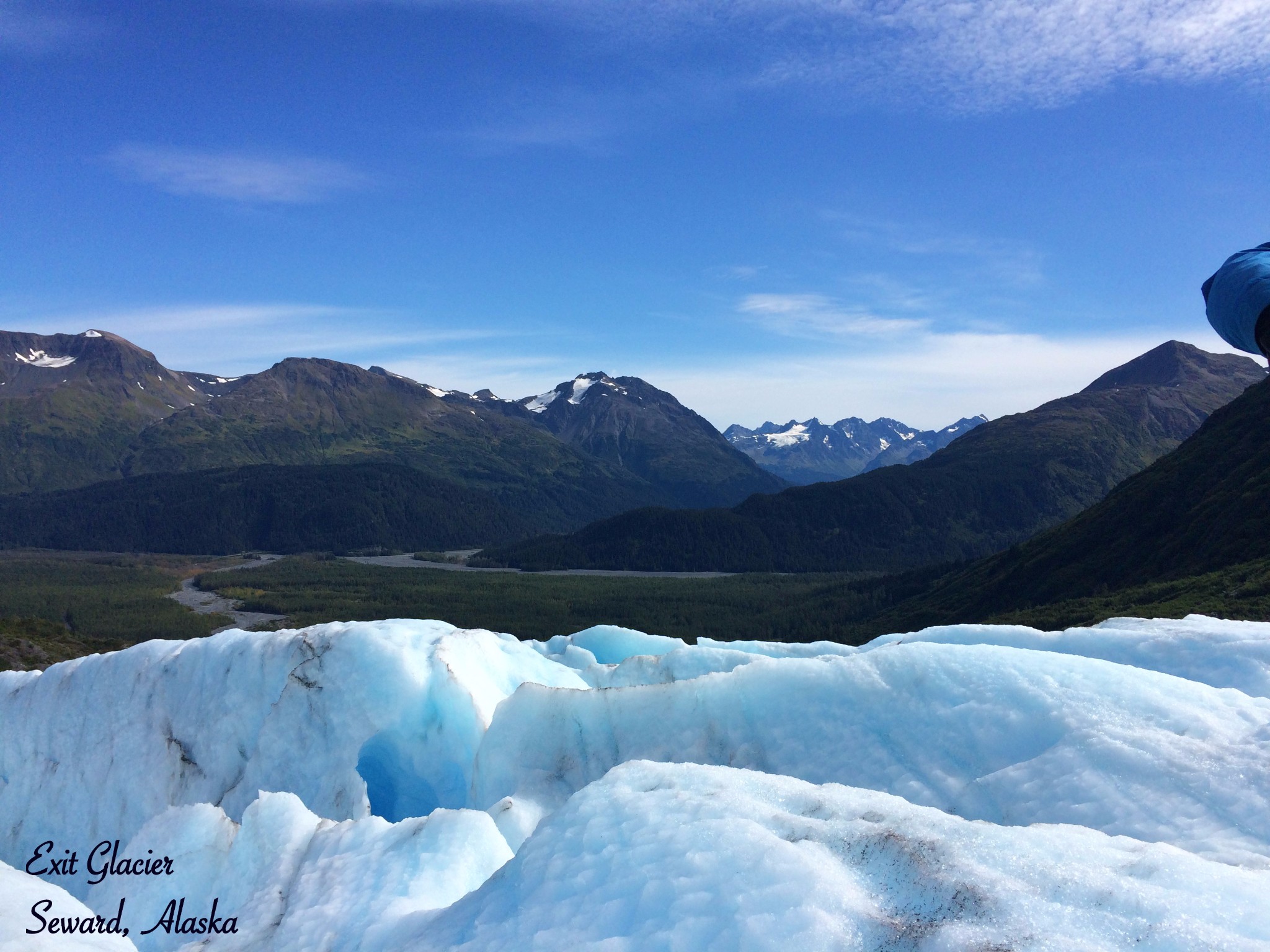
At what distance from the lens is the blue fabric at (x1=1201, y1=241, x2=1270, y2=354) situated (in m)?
5.62

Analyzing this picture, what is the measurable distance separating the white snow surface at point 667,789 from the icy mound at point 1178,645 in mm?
72

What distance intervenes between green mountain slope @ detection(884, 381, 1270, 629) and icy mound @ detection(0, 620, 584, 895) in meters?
42.9

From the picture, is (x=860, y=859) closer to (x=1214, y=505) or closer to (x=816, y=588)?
(x=1214, y=505)

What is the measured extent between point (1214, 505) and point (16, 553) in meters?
243

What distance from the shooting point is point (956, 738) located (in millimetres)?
12328

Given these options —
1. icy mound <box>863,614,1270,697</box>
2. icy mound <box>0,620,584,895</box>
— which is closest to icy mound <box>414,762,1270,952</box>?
icy mound <box>863,614,1270,697</box>

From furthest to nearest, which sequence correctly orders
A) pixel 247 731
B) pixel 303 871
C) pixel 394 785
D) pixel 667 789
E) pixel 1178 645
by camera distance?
1. pixel 394 785
2. pixel 247 731
3. pixel 1178 645
4. pixel 303 871
5. pixel 667 789

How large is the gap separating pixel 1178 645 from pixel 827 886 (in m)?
11.5

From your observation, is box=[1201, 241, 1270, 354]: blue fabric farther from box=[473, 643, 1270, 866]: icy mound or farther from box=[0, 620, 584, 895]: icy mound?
box=[0, 620, 584, 895]: icy mound

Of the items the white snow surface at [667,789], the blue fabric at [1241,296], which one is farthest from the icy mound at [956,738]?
the blue fabric at [1241,296]

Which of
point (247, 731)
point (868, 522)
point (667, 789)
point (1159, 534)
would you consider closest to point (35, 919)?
point (667, 789)

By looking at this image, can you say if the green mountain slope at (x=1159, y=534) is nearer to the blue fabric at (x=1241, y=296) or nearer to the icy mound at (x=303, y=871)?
the blue fabric at (x=1241, y=296)

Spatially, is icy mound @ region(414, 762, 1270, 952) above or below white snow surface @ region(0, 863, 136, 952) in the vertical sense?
above

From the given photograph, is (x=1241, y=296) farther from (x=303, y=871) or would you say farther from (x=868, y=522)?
(x=868, y=522)
